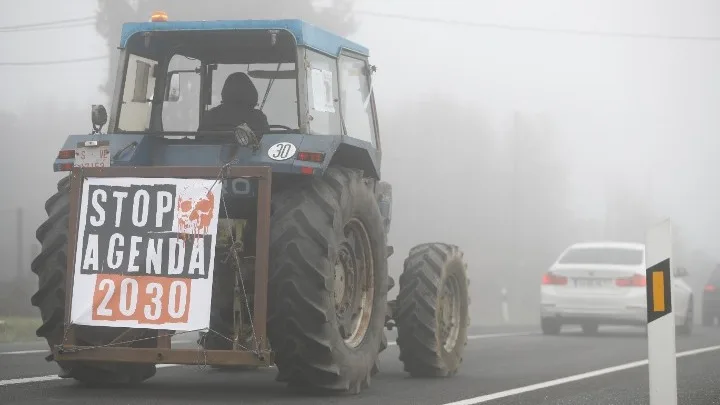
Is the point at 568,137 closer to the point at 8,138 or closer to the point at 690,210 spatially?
the point at 690,210

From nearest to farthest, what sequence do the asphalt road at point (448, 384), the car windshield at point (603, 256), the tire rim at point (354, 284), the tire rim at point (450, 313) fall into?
1. the asphalt road at point (448, 384)
2. the tire rim at point (354, 284)
3. the tire rim at point (450, 313)
4. the car windshield at point (603, 256)

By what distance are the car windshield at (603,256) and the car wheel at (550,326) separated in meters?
1.15

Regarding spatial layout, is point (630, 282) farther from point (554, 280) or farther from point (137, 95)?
point (137, 95)

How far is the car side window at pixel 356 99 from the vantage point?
11680mm

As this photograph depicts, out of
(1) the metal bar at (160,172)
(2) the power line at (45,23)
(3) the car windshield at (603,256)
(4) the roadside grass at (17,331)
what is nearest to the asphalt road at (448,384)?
(1) the metal bar at (160,172)

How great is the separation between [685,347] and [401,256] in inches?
1314

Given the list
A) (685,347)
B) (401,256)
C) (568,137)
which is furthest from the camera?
(568,137)

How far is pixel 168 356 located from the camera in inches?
380

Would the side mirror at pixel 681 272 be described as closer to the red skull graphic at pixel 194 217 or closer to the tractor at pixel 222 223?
the tractor at pixel 222 223

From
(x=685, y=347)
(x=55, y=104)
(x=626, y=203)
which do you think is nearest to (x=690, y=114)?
(x=626, y=203)

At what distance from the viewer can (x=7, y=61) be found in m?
45.9

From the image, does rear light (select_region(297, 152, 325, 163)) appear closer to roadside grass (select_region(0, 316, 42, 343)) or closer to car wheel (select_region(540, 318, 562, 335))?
roadside grass (select_region(0, 316, 42, 343))

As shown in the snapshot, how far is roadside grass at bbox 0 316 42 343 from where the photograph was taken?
1953 centimetres

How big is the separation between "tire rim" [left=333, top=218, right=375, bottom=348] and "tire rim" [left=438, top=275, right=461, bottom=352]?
2061 mm
